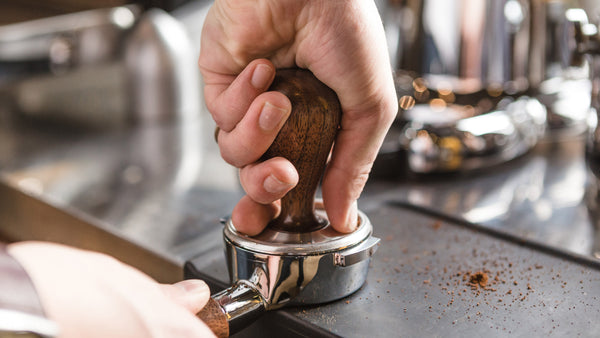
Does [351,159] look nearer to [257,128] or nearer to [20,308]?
[257,128]

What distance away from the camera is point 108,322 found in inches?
11.3

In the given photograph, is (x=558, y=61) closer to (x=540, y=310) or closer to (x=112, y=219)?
(x=540, y=310)

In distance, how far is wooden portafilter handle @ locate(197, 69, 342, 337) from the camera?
1.34ft

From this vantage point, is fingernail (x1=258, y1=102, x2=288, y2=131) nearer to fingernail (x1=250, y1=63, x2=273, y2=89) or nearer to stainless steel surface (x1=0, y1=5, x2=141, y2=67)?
fingernail (x1=250, y1=63, x2=273, y2=89)

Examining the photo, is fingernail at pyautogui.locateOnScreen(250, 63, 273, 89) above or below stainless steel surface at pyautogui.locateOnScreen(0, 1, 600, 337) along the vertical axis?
above

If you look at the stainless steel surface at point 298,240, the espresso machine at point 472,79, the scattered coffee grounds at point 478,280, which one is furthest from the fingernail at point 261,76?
the espresso machine at point 472,79

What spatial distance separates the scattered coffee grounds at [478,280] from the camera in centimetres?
49

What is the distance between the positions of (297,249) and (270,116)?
10cm

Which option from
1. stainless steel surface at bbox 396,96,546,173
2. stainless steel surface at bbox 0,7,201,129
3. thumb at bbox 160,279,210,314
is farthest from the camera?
stainless steel surface at bbox 0,7,201,129

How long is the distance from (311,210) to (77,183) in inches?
17.5

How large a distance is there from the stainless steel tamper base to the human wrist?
0.16m

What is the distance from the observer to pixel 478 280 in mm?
499

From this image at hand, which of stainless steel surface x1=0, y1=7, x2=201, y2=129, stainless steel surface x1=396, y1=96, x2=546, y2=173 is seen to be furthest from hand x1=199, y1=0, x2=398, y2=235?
stainless steel surface x1=0, y1=7, x2=201, y2=129

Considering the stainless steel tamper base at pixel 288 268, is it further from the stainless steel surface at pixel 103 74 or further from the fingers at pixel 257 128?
the stainless steel surface at pixel 103 74
